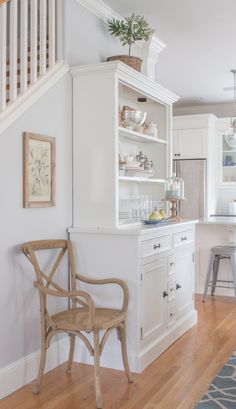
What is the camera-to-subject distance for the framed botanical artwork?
308cm

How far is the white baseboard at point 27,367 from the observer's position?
2906 mm

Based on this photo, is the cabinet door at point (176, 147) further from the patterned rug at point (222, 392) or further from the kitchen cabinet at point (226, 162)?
the patterned rug at point (222, 392)

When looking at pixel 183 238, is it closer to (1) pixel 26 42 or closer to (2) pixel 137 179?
(2) pixel 137 179

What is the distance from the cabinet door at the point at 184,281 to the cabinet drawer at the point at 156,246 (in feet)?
0.89

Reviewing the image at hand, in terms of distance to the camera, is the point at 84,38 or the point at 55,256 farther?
the point at 84,38

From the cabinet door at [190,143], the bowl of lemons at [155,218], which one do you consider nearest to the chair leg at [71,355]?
the bowl of lemons at [155,218]

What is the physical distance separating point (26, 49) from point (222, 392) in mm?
2575

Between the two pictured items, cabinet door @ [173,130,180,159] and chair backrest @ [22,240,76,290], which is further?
cabinet door @ [173,130,180,159]

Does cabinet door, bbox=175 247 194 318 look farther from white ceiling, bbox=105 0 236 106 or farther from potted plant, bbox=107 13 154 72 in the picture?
white ceiling, bbox=105 0 236 106

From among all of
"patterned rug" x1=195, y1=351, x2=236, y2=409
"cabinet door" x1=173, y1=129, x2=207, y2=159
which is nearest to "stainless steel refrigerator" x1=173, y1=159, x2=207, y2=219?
"cabinet door" x1=173, y1=129, x2=207, y2=159

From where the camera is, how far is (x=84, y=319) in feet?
9.55

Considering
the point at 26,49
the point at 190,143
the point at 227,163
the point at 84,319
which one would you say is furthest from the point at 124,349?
the point at 227,163

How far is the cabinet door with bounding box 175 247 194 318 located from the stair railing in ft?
6.27

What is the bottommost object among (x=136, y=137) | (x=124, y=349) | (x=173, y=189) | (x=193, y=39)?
(x=124, y=349)
